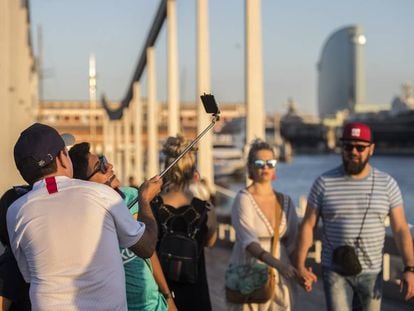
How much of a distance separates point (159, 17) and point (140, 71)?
42.2 ft

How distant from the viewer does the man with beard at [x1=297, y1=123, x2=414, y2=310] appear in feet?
13.7

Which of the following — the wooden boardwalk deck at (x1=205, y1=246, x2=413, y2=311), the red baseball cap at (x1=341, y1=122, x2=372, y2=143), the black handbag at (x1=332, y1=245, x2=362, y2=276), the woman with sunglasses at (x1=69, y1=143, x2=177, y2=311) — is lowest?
the wooden boardwalk deck at (x1=205, y1=246, x2=413, y2=311)

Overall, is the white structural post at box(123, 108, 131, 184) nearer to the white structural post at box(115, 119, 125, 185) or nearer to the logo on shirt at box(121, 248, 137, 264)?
the white structural post at box(115, 119, 125, 185)

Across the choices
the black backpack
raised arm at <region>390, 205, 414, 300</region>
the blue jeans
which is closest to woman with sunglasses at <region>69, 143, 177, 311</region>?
the black backpack

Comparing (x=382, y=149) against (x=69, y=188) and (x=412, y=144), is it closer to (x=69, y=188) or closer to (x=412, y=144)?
(x=412, y=144)

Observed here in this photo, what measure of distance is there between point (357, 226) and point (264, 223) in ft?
1.68

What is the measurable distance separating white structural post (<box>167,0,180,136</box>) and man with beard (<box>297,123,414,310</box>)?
658 inches

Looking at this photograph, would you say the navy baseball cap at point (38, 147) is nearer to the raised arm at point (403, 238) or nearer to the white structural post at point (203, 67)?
the raised arm at point (403, 238)

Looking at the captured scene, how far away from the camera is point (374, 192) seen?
417 centimetres

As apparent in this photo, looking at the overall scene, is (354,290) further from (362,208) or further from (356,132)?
(356,132)

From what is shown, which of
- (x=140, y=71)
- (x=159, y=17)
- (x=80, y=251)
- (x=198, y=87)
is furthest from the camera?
(x=140, y=71)

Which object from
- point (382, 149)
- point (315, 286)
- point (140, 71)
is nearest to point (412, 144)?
point (382, 149)

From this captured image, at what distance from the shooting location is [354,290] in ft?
14.0

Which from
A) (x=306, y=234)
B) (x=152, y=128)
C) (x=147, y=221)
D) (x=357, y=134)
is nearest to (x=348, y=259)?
(x=306, y=234)
